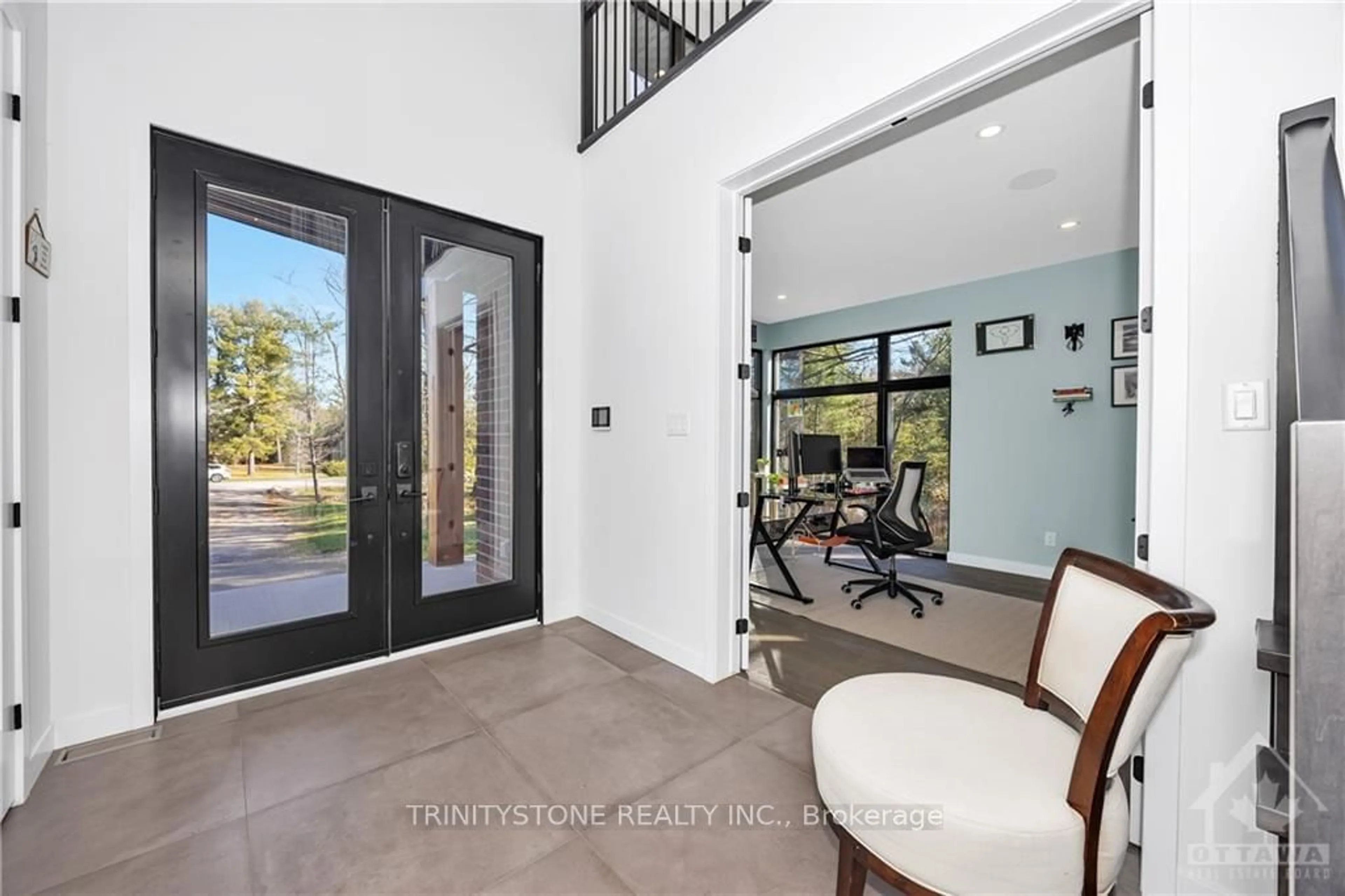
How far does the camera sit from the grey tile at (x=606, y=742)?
1.83 metres

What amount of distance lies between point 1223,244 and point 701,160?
2027 mm

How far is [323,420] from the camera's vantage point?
2.59m

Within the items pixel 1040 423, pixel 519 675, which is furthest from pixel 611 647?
pixel 1040 423

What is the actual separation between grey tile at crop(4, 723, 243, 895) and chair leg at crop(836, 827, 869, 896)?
5.81 ft

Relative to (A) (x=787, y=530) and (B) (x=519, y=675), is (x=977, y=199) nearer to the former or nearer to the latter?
(A) (x=787, y=530)

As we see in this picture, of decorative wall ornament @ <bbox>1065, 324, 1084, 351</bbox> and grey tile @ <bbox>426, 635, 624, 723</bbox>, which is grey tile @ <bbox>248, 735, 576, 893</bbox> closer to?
grey tile @ <bbox>426, 635, 624, 723</bbox>

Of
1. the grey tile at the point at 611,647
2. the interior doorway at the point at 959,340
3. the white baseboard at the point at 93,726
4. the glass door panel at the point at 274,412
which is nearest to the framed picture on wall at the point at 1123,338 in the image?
the interior doorway at the point at 959,340

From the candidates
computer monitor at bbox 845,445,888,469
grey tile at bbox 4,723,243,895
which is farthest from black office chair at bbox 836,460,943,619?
grey tile at bbox 4,723,243,895

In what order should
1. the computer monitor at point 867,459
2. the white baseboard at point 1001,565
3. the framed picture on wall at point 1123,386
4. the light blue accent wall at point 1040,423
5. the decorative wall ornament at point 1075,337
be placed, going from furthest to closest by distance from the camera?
the computer monitor at point 867,459, the white baseboard at point 1001,565, the decorative wall ornament at point 1075,337, the light blue accent wall at point 1040,423, the framed picture on wall at point 1123,386

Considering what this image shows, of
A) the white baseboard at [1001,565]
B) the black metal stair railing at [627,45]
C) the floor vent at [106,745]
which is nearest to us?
the floor vent at [106,745]

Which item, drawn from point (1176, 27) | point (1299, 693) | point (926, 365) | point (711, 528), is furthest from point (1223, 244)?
point (926, 365)

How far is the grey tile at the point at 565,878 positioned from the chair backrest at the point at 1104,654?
1084 mm

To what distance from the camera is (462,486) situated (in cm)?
305

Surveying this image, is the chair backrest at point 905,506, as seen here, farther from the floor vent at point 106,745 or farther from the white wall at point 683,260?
the floor vent at point 106,745
